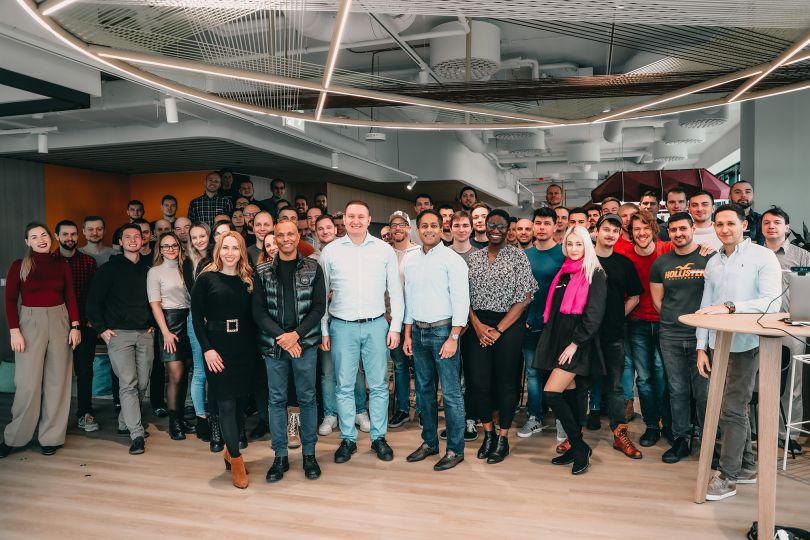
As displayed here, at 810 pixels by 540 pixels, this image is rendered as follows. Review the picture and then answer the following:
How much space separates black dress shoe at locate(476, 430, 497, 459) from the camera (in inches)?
156

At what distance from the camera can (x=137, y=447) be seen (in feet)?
14.0

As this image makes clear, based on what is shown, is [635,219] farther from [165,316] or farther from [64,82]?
[64,82]

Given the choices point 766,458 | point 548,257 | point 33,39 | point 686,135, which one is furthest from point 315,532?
point 686,135

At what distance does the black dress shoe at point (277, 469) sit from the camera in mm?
3652

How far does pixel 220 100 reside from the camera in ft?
8.99

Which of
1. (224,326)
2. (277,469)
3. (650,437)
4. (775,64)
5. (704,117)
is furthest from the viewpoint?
(704,117)

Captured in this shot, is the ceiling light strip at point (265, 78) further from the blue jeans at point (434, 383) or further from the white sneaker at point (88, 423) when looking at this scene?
the white sneaker at point (88, 423)

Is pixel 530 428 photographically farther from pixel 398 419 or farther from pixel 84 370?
pixel 84 370

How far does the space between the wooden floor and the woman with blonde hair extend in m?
0.40

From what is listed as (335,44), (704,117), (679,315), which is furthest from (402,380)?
(704,117)

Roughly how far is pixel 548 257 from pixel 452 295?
3.05 ft

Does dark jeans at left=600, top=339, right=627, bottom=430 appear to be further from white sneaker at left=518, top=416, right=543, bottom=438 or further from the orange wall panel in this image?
the orange wall panel

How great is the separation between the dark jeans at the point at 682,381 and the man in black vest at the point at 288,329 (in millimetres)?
2223

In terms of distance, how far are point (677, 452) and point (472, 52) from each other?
11.7 ft
